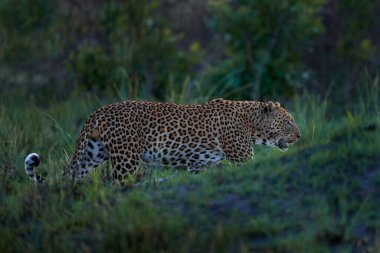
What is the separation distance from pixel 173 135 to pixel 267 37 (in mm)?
7395

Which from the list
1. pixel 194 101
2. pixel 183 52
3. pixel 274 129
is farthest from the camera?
pixel 183 52

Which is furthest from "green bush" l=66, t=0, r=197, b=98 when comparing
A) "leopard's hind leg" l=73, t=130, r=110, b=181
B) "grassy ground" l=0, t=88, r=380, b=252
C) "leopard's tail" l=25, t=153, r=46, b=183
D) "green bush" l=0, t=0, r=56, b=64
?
"grassy ground" l=0, t=88, r=380, b=252

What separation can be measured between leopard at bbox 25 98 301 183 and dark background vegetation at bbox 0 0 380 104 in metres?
3.04

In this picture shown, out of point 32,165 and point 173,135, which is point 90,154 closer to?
point 32,165

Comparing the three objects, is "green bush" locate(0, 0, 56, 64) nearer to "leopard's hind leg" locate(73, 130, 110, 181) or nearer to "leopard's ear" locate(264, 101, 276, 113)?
"leopard's ear" locate(264, 101, 276, 113)

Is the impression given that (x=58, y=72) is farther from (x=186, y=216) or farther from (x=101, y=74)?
(x=186, y=216)

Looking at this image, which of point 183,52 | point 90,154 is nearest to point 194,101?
point 90,154

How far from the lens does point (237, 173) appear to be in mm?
7406

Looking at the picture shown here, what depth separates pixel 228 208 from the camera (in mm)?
6684

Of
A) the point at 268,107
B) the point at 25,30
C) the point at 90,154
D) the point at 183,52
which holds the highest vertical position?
the point at 268,107

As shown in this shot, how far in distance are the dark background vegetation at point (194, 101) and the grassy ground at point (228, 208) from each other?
0.04 feet

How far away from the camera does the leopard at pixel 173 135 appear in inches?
342

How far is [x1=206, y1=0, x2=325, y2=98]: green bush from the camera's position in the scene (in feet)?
51.5

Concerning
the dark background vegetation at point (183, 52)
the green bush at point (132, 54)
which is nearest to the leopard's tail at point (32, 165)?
the dark background vegetation at point (183, 52)
